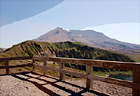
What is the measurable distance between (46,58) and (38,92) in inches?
158

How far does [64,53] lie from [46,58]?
7427 inches

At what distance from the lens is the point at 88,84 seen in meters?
7.21

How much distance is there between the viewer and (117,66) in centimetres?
595

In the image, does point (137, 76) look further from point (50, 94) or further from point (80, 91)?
point (50, 94)

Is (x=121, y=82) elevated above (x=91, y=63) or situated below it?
below

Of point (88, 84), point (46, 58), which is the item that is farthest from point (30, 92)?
point (46, 58)

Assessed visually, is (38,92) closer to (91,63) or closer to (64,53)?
(91,63)

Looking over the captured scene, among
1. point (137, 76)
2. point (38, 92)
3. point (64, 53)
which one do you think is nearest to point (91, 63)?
point (137, 76)

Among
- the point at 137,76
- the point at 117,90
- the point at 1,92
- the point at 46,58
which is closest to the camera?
the point at 137,76

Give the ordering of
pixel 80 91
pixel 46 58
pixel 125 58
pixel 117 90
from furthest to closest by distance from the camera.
A: pixel 125 58, pixel 46 58, pixel 117 90, pixel 80 91

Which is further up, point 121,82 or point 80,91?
point 121,82

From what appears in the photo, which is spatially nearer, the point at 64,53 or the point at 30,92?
the point at 30,92

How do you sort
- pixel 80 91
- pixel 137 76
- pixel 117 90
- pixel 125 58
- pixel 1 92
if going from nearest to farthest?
pixel 137 76 < pixel 1 92 < pixel 80 91 < pixel 117 90 < pixel 125 58

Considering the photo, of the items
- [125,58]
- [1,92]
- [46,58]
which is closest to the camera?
[1,92]
